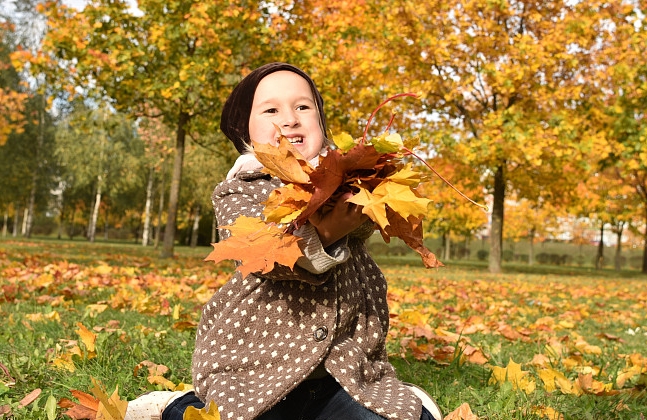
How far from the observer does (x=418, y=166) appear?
6.86 feet

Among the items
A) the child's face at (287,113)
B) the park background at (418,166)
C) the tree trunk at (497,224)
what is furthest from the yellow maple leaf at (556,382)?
the tree trunk at (497,224)

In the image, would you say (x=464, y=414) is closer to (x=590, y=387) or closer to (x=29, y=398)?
(x=590, y=387)

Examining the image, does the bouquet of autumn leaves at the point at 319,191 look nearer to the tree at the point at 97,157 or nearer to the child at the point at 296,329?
the child at the point at 296,329

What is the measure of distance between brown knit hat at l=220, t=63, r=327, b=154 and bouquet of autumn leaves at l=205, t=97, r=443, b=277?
0.69 meters

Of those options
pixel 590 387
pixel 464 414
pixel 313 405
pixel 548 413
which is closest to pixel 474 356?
pixel 590 387

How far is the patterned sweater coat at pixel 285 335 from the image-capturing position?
1.59 meters

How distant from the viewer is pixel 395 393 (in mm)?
1691

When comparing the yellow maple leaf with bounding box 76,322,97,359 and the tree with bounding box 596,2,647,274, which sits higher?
the tree with bounding box 596,2,647,274

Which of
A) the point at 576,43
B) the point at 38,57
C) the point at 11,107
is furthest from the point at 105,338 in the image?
the point at 11,107

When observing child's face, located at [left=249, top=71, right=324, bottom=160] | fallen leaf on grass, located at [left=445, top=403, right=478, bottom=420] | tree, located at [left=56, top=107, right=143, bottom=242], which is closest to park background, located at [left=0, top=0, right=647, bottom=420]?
fallen leaf on grass, located at [left=445, top=403, right=478, bottom=420]

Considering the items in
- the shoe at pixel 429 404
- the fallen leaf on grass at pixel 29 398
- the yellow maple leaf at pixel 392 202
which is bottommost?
the fallen leaf on grass at pixel 29 398

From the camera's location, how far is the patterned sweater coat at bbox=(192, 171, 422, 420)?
159 cm

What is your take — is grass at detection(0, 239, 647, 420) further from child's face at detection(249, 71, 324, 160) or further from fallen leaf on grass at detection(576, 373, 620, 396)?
child's face at detection(249, 71, 324, 160)

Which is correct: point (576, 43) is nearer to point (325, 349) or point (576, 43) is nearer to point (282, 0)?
point (282, 0)
